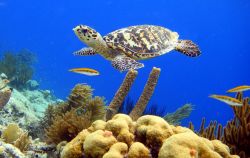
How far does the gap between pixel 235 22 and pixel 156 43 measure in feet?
250

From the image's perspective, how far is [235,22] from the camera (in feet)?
254

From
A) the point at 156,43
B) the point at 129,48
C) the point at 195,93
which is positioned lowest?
the point at 129,48

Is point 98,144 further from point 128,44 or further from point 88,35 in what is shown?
point 128,44

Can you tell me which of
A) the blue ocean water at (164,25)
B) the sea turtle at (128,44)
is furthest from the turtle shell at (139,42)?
the blue ocean water at (164,25)

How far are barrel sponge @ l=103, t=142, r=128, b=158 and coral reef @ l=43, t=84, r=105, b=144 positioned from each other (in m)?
1.34

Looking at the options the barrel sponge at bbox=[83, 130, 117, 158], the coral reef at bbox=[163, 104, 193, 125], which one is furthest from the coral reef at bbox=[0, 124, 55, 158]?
the coral reef at bbox=[163, 104, 193, 125]

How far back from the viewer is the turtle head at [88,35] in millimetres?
6895

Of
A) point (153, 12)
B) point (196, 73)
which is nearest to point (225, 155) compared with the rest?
point (153, 12)

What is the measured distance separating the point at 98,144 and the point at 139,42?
4.70 m

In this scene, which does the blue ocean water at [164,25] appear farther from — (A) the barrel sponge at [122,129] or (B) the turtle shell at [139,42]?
(A) the barrel sponge at [122,129]

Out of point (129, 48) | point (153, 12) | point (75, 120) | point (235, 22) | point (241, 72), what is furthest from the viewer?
point (241, 72)

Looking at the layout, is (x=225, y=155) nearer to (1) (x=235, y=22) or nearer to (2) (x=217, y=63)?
(1) (x=235, y=22)

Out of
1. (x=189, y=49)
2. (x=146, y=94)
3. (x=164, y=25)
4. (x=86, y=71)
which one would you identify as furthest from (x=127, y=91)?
(x=164, y=25)

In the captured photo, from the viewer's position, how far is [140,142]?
3428 millimetres
